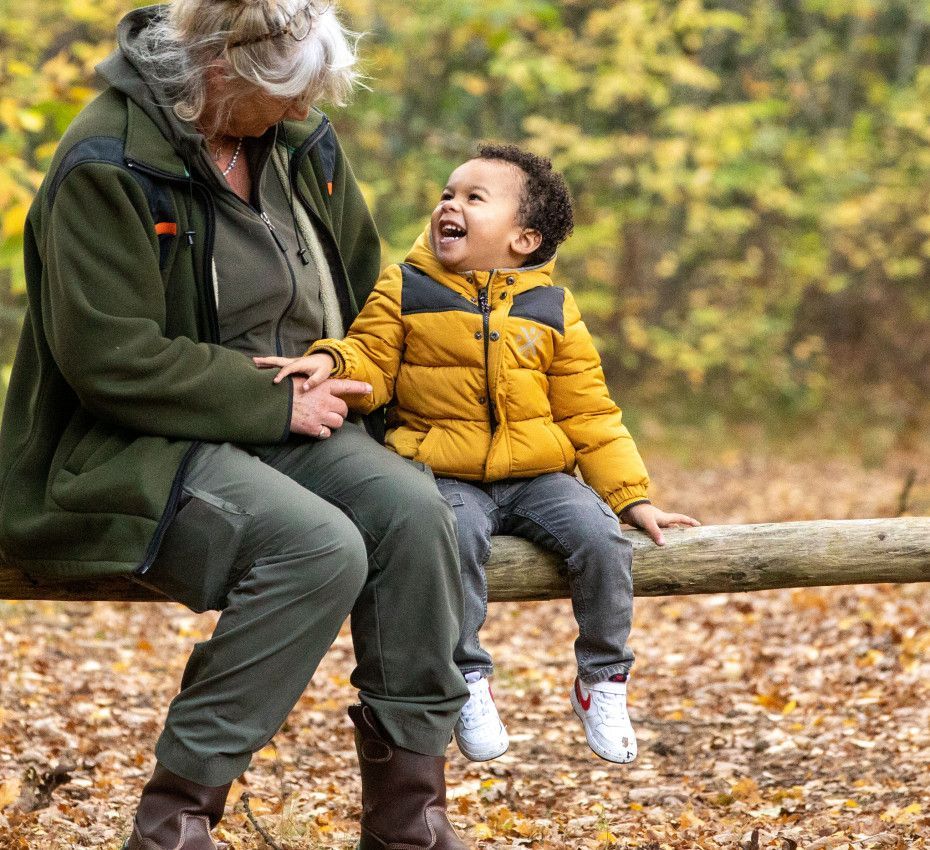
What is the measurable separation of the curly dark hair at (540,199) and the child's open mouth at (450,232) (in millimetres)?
171

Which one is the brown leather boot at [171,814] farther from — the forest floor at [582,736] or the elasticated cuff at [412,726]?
the forest floor at [582,736]

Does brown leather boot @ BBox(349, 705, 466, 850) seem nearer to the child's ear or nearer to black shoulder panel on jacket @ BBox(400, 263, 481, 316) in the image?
black shoulder panel on jacket @ BBox(400, 263, 481, 316)

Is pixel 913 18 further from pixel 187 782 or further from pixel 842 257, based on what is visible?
pixel 187 782

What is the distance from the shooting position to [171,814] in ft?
8.20

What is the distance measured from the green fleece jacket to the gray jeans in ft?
1.85

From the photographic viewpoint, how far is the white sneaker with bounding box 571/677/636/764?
3068mm

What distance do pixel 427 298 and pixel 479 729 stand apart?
111cm

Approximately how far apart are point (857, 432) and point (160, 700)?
9.89m

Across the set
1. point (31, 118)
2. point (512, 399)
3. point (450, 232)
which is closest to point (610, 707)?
point (512, 399)

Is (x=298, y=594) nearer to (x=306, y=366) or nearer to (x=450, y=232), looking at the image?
(x=306, y=366)

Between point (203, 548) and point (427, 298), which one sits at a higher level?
point (427, 298)

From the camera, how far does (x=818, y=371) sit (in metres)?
13.8

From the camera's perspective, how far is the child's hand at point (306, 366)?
289 cm

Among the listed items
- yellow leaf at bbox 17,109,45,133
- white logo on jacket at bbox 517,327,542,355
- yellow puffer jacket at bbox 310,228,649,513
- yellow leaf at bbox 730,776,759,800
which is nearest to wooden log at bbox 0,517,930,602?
yellow puffer jacket at bbox 310,228,649,513
